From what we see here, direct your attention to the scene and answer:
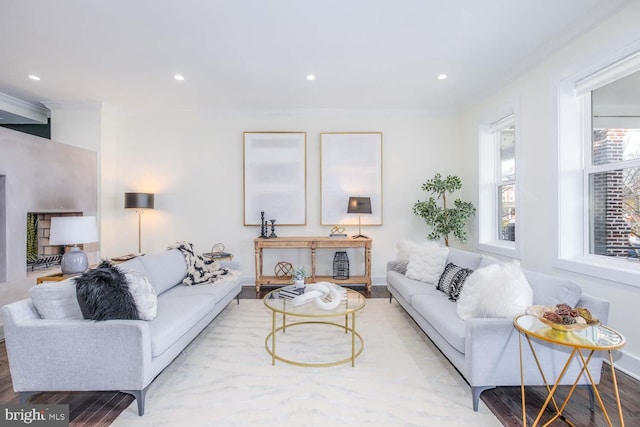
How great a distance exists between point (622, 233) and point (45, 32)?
5193 millimetres

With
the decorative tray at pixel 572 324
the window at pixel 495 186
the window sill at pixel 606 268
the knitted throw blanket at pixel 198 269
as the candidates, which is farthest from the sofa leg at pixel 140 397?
the window at pixel 495 186

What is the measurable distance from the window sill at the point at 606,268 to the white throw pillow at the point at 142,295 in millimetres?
3489

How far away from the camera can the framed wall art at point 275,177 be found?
478 centimetres

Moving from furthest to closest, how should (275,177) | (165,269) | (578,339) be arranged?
(275,177), (165,269), (578,339)

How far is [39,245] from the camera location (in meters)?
3.73

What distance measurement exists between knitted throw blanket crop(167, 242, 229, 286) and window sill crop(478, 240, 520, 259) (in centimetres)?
336

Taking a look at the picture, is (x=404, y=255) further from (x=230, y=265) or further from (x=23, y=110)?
(x=23, y=110)

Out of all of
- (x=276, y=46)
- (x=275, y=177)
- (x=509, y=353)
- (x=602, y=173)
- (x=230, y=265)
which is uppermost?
(x=276, y=46)

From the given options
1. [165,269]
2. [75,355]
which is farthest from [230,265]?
[75,355]

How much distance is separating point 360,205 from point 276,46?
238 centimetres

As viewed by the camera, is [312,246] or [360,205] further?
[360,205]

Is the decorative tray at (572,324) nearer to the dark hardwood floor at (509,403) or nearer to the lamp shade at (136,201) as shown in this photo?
the dark hardwood floor at (509,403)

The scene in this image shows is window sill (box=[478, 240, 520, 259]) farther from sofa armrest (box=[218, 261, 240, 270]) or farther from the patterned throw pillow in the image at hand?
sofa armrest (box=[218, 261, 240, 270])

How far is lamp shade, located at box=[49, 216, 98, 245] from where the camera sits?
8.82 feet
